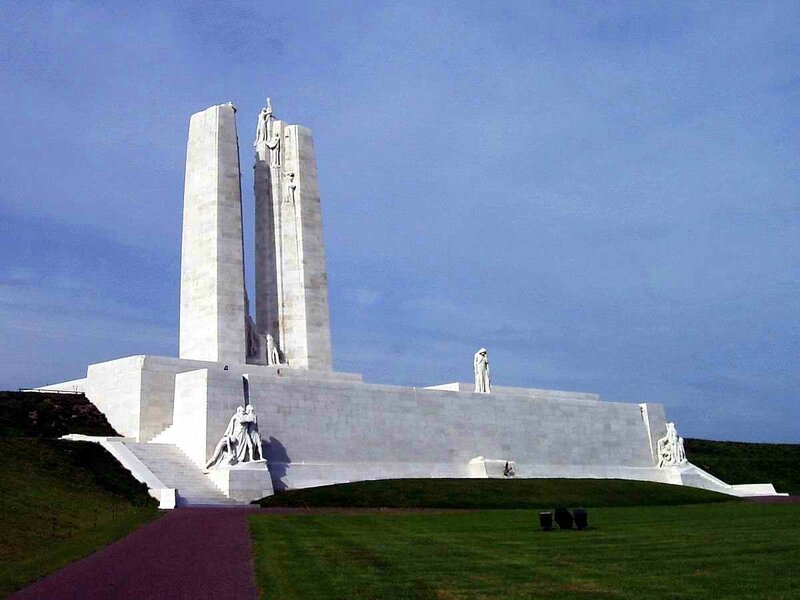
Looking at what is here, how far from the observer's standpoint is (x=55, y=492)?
2516 cm

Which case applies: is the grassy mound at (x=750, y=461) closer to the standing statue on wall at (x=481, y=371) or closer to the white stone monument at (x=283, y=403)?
the white stone monument at (x=283, y=403)

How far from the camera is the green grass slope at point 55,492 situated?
52.4ft

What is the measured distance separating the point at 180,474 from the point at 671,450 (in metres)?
25.9

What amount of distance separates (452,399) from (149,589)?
3028cm

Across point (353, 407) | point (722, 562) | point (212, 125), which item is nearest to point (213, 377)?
point (353, 407)

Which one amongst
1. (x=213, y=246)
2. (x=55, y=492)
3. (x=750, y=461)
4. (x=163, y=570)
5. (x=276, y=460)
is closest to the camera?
(x=163, y=570)

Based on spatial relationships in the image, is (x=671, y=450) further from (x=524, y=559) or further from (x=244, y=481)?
(x=524, y=559)

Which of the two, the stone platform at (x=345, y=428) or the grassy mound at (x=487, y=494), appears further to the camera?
the stone platform at (x=345, y=428)

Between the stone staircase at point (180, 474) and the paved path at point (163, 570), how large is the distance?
33.0ft

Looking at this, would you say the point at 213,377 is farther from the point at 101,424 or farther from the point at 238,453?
the point at 101,424

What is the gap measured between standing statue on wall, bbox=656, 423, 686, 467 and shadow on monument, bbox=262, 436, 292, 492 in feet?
70.7

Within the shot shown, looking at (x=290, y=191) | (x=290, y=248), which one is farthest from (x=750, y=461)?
(x=290, y=191)

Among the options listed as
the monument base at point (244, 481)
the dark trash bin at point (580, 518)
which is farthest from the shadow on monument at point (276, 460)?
the dark trash bin at point (580, 518)

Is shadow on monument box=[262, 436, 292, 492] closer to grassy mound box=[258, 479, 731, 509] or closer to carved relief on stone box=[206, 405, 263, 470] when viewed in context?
carved relief on stone box=[206, 405, 263, 470]
